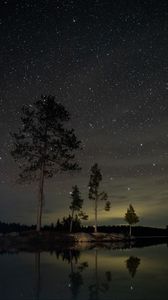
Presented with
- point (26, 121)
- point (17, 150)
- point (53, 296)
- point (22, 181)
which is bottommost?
point (53, 296)

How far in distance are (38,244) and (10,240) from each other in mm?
2609

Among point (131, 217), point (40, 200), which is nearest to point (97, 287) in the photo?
point (40, 200)

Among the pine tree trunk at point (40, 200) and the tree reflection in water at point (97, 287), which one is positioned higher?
the pine tree trunk at point (40, 200)

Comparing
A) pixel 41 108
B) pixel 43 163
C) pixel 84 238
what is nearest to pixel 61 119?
pixel 41 108

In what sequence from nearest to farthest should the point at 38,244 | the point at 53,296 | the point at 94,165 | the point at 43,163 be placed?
1. the point at 53,296
2. the point at 38,244
3. the point at 43,163
4. the point at 94,165

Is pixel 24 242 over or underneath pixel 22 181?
underneath

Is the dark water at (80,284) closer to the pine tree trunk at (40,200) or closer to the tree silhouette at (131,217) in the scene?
the pine tree trunk at (40,200)

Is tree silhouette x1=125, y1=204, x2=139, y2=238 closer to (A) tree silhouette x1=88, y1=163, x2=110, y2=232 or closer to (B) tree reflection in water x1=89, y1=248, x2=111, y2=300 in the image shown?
(A) tree silhouette x1=88, y1=163, x2=110, y2=232

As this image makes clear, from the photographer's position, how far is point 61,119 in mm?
42969

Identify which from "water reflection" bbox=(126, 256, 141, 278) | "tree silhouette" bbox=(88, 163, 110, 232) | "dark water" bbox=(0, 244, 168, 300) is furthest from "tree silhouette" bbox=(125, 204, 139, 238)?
"dark water" bbox=(0, 244, 168, 300)

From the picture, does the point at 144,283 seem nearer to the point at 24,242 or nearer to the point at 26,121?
the point at 24,242

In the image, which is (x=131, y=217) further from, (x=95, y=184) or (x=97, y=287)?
(x=97, y=287)

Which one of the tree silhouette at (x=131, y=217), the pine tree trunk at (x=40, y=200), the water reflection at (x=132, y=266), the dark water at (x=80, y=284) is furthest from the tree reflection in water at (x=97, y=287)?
the tree silhouette at (x=131, y=217)

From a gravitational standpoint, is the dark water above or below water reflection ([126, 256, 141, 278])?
below
